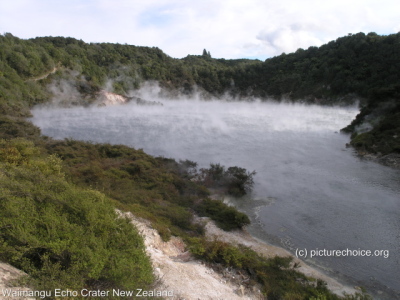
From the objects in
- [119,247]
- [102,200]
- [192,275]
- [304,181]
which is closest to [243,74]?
[304,181]

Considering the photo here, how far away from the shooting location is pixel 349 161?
Result: 18.4 meters

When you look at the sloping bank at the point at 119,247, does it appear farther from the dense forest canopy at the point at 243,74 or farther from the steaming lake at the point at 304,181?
the dense forest canopy at the point at 243,74

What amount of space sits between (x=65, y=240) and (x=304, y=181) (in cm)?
1237

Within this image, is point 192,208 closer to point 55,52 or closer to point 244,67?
point 55,52

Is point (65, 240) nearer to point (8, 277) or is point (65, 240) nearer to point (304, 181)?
point (8, 277)

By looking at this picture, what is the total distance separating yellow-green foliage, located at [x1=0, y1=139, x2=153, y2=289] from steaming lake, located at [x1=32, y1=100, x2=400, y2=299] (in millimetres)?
5681

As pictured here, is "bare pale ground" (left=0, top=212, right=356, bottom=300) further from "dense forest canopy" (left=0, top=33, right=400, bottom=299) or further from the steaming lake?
the steaming lake

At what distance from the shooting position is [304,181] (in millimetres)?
15070

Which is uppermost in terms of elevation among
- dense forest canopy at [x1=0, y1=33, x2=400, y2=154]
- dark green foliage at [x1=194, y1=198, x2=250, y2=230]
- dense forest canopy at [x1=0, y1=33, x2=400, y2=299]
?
dense forest canopy at [x1=0, y1=33, x2=400, y2=154]

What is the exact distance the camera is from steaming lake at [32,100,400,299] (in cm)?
937

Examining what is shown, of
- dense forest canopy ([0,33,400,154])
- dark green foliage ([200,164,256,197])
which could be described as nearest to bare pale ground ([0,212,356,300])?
dark green foliage ([200,164,256,197])

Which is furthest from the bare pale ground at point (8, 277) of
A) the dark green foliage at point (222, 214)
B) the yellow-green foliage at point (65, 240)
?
the dark green foliage at point (222, 214)

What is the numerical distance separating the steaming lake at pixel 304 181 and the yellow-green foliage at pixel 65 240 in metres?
5.68

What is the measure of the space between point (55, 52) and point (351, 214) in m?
53.4
